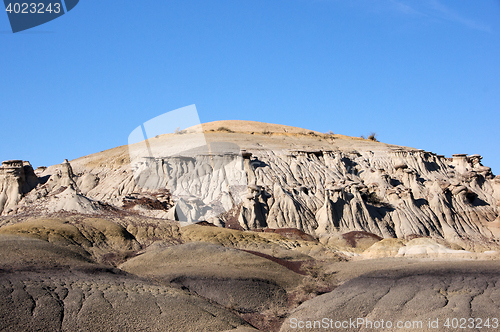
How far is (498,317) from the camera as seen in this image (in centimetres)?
1603

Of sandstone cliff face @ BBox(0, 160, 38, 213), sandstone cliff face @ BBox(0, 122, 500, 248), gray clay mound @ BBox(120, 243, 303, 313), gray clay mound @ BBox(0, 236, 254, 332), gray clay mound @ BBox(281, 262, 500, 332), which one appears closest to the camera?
gray clay mound @ BBox(0, 236, 254, 332)

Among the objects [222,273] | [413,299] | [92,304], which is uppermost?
[92,304]

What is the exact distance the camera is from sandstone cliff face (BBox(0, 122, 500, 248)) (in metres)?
44.7

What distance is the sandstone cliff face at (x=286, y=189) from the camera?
44.7m

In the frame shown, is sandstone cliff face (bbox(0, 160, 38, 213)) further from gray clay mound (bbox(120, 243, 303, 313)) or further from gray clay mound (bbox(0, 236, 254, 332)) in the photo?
gray clay mound (bbox(0, 236, 254, 332))

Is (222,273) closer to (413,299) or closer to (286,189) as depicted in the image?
(413,299)

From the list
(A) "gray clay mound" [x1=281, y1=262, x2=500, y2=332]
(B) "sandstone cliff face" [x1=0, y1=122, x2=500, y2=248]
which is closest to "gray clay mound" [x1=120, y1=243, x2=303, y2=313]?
(A) "gray clay mound" [x1=281, y1=262, x2=500, y2=332]

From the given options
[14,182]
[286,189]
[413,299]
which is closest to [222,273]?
[413,299]

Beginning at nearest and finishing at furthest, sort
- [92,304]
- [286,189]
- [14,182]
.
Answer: [92,304], [286,189], [14,182]

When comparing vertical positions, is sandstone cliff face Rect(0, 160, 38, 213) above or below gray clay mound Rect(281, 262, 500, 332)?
above

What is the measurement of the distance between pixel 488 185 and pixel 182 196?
3571 centimetres

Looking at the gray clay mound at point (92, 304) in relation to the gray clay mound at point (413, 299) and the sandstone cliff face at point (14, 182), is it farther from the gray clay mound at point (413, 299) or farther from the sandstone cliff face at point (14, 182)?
the sandstone cliff face at point (14, 182)

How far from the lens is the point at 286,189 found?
50.0 m

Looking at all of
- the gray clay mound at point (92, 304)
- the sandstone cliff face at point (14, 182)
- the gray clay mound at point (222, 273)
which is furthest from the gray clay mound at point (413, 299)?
the sandstone cliff face at point (14, 182)
